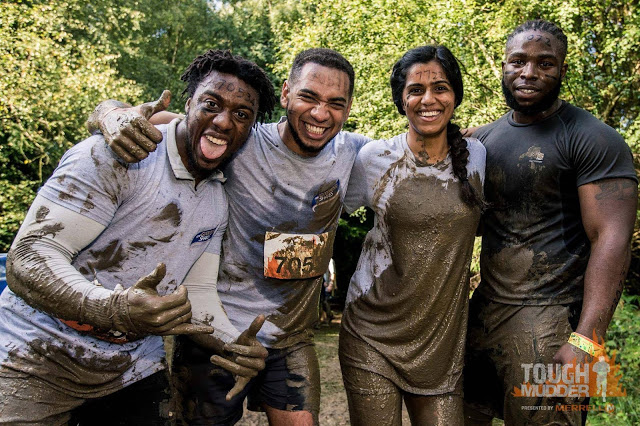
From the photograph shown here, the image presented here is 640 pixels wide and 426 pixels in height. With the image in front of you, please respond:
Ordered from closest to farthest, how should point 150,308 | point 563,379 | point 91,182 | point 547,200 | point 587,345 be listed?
point 150,308, point 91,182, point 587,345, point 563,379, point 547,200

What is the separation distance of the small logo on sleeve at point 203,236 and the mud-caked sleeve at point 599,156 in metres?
1.77

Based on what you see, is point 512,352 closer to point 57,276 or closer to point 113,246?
point 113,246

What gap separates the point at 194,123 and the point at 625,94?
22.9ft

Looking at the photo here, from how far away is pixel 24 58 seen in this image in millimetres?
9719

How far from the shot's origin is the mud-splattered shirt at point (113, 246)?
2055 mm

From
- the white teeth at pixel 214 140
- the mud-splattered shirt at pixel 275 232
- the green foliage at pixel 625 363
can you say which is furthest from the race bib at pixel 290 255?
the green foliage at pixel 625 363

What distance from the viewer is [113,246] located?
2207 mm

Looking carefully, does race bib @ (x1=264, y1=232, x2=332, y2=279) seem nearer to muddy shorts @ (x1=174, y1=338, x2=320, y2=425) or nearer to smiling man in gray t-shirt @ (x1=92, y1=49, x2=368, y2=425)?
smiling man in gray t-shirt @ (x1=92, y1=49, x2=368, y2=425)

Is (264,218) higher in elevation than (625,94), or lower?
lower

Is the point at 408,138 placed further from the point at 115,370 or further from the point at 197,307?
the point at 115,370

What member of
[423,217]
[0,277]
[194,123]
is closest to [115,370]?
[194,123]

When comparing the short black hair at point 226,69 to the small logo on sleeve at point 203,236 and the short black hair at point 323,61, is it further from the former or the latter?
the small logo on sleeve at point 203,236

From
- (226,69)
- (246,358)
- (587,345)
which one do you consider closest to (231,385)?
(246,358)

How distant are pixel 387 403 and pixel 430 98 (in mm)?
1505
